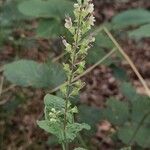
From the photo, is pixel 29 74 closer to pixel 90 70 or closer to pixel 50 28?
pixel 90 70

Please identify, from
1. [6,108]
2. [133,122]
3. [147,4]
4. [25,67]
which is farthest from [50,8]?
[147,4]

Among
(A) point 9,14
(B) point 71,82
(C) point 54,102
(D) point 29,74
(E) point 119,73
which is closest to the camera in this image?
(B) point 71,82

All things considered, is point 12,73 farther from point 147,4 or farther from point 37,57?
point 147,4

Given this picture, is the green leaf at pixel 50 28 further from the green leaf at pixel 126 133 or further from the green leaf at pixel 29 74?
the green leaf at pixel 126 133

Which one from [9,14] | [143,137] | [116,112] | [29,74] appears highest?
[9,14]

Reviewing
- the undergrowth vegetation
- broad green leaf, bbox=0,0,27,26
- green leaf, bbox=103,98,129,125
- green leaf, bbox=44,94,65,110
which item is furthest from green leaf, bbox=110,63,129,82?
green leaf, bbox=44,94,65,110

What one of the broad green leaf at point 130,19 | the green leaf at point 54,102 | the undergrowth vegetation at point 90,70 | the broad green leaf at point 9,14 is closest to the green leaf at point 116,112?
the undergrowth vegetation at point 90,70

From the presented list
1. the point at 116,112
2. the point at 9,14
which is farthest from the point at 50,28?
the point at 9,14
